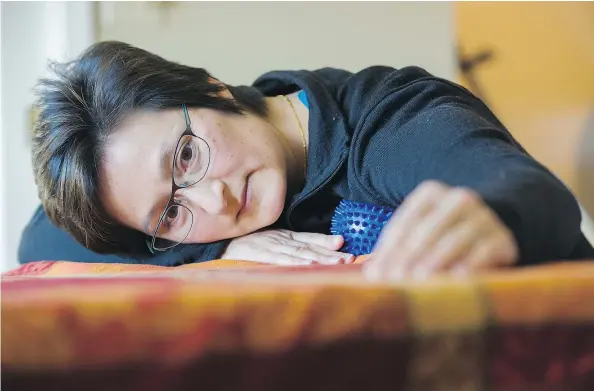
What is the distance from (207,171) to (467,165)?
0.40 metres

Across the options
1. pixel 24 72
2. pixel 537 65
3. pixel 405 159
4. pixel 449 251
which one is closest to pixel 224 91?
pixel 405 159

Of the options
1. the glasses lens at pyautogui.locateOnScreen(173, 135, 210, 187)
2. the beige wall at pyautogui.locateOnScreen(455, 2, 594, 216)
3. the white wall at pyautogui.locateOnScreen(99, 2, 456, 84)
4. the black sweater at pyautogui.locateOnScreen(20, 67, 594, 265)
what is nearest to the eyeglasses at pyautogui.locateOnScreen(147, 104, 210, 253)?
the glasses lens at pyautogui.locateOnScreen(173, 135, 210, 187)

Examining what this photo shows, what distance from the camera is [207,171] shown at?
0.79 metres

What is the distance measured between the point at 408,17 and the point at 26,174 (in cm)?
97

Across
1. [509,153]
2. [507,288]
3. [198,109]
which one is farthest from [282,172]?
[507,288]

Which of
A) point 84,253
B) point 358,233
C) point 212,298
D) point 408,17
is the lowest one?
point 84,253

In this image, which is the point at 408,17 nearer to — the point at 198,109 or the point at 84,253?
the point at 198,109

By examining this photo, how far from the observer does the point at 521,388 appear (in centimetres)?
32

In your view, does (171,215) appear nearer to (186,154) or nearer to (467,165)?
(186,154)

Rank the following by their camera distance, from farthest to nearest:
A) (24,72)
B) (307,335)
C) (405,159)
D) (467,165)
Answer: (24,72) < (405,159) < (467,165) < (307,335)

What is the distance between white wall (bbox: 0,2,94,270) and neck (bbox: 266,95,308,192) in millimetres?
661

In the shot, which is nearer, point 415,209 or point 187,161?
point 415,209

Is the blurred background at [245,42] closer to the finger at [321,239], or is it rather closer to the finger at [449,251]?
the finger at [321,239]

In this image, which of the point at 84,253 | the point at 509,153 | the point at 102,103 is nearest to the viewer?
the point at 509,153
